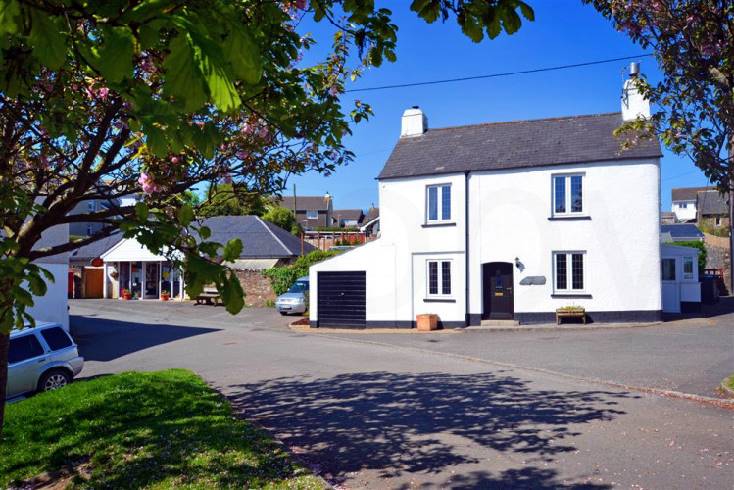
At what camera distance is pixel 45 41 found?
2.38m

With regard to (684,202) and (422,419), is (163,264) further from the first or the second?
(684,202)

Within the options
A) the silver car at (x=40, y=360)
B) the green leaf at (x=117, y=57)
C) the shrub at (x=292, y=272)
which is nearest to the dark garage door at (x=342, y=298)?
→ the shrub at (x=292, y=272)

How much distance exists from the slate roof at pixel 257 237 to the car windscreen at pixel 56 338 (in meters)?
26.1

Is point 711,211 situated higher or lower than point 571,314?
higher

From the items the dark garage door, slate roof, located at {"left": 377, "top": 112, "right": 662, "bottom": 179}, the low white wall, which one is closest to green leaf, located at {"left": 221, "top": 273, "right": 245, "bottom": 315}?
the low white wall

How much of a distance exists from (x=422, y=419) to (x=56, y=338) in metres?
9.05

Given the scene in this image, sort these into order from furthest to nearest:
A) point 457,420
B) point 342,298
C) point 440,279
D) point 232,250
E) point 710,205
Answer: point 710,205, point 342,298, point 440,279, point 457,420, point 232,250

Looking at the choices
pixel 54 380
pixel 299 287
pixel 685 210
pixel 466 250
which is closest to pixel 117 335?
pixel 299 287

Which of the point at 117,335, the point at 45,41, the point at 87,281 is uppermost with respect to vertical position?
the point at 45,41

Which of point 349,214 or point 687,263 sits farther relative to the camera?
point 349,214

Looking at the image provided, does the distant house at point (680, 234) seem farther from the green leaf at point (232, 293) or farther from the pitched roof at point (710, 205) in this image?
the green leaf at point (232, 293)

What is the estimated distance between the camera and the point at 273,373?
14.2 m

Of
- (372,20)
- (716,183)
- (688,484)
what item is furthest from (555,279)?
(372,20)

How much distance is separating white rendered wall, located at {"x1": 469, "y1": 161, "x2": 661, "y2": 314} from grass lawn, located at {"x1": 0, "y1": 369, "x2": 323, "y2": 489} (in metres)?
15.9
